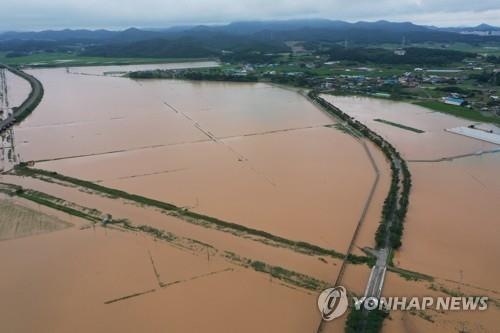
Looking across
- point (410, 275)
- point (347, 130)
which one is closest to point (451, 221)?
point (410, 275)

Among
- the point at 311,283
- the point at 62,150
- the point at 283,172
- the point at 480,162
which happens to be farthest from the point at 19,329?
the point at 480,162

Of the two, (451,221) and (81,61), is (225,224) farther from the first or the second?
(81,61)

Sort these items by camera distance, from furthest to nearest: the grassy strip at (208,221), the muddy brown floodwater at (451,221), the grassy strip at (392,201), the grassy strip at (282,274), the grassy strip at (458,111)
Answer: the grassy strip at (458,111)
the grassy strip at (392,201)
the grassy strip at (208,221)
the grassy strip at (282,274)
the muddy brown floodwater at (451,221)

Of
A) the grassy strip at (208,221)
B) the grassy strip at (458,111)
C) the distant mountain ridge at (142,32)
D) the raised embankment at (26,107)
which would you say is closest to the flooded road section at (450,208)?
the grassy strip at (208,221)

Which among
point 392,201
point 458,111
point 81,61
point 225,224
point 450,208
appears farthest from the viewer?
point 81,61

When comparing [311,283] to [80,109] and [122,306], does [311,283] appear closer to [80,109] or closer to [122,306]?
[122,306]

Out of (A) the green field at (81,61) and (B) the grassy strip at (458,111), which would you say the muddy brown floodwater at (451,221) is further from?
(A) the green field at (81,61)

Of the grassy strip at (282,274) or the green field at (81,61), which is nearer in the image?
the grassy strip at (282,274)
